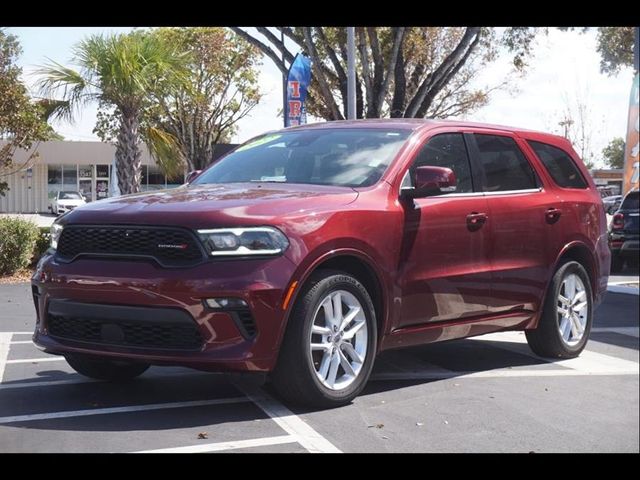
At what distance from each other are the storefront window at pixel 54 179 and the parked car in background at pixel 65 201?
5683 millimetres

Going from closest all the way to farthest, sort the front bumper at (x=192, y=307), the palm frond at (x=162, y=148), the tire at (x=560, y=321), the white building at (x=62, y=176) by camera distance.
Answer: the front bumper at (x=192, y=307), the tire at (x=560, y=321), the palm frond at (x=162, y=148), the white building at (x=62, y=176)

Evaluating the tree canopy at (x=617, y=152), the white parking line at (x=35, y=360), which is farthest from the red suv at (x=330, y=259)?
the tree canopy at (x=617, y=152)

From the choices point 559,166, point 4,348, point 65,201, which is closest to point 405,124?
point 559,166

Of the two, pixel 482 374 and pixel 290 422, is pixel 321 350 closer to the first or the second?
pixel 290 422

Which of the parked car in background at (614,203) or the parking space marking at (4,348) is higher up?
the parked car in background at (614,203)

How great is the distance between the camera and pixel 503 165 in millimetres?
6422

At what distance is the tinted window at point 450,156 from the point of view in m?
5.96

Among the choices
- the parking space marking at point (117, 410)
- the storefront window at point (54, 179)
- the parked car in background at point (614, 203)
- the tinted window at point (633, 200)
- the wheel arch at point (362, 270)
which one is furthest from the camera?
the storefront window at point (54, 179)

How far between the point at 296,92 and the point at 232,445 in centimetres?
1651

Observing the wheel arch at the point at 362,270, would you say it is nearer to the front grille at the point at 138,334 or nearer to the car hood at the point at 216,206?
the car hood at the point at 216,206

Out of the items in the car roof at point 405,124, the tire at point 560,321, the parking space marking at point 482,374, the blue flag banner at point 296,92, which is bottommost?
the parking space marking at point 482,374

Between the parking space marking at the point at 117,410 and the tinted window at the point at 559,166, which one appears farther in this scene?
the tinted window at the point at 559,166

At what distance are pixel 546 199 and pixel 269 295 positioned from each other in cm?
265

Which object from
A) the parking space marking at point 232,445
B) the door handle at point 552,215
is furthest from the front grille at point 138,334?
the door handle at point 552,215
